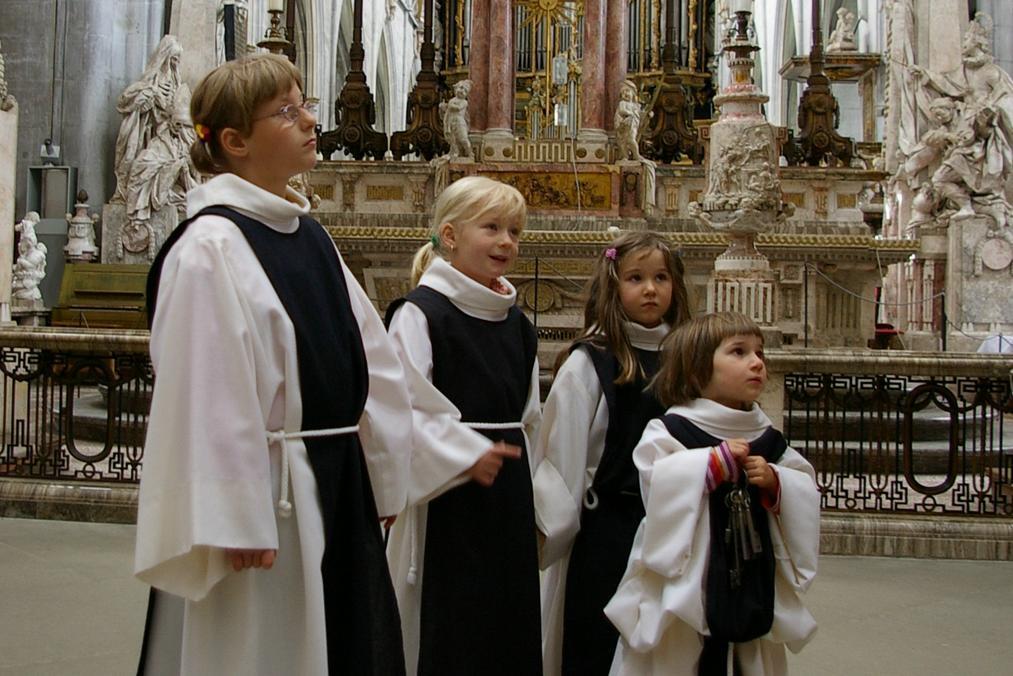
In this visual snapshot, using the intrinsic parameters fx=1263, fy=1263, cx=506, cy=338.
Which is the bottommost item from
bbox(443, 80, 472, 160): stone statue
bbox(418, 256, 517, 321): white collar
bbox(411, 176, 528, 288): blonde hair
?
bbox(418, 256, 517, 321): white collar

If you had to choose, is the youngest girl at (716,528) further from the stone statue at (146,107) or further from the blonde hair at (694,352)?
the stone statue at (146,107)

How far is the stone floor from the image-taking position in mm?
4277

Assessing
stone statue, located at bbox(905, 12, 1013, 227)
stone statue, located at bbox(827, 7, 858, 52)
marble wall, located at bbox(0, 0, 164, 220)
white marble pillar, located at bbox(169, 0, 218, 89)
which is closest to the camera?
stone statue, located at bbox(905, 12, 1013, 227)

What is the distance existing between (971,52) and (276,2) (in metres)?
11.3

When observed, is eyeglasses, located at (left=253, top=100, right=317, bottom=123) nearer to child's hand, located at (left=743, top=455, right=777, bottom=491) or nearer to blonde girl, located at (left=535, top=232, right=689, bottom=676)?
blonde girl, located at (left=535, top=232, right=689, bottom=676)

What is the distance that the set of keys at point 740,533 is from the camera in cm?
282

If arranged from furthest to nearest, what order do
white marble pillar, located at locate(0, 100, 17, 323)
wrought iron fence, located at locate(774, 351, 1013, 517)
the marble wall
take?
the marble wall, white marble pillar, located at locate(0, 100, 17, 323), wrought iron fence, located at locate(774, 351, 1013, 517)

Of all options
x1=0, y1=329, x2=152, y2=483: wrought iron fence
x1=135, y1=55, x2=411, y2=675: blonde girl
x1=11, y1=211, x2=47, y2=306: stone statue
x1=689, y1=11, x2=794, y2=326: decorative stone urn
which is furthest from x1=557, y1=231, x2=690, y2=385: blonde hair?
x1=11, y1=211, x2=47, y2=306: stone statue

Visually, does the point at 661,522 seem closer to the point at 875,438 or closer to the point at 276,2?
the point at 875,438

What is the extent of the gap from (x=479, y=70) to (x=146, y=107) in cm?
768

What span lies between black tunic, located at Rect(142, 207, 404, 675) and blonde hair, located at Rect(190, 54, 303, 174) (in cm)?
18

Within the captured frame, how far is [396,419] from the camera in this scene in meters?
2.74

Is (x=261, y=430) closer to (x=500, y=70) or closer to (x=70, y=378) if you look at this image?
(x=70, y=378)

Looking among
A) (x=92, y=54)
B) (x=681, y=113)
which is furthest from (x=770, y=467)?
(x=92, y=54)
